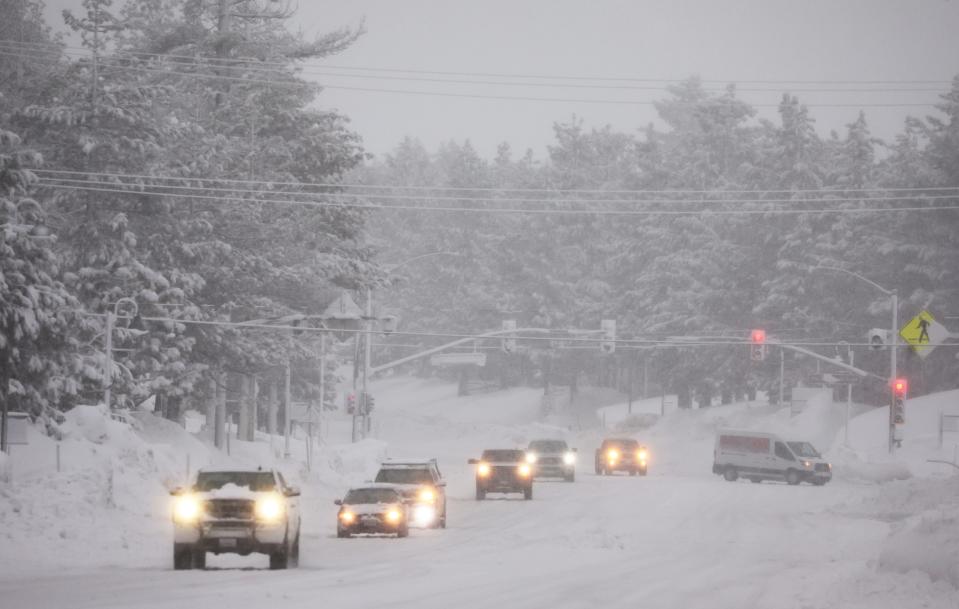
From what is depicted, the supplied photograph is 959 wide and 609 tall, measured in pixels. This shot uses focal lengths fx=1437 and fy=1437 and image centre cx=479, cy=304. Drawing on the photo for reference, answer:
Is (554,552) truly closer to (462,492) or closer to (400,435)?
(462,492)

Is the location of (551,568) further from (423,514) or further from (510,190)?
(510,190)

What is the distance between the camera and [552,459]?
193 ft

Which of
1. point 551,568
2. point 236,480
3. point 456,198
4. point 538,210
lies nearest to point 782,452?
point 551,568

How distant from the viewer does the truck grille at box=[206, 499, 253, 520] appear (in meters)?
23.2

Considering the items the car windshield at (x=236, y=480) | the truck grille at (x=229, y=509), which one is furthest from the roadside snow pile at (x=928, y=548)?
the car windshield at (x=236, y=480)

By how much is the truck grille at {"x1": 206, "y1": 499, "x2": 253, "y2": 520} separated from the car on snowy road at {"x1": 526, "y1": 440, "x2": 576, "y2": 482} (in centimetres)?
3553

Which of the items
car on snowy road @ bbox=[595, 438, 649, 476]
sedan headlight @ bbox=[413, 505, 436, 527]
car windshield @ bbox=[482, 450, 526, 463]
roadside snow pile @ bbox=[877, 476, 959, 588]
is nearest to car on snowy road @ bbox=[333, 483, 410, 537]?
sedan headlight @ bbox=[413, 505, 436, 527]

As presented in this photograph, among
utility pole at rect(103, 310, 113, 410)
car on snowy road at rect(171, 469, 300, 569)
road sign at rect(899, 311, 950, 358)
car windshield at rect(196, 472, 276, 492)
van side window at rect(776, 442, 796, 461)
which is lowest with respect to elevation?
van side window at rect(776, 442, 796, 461)

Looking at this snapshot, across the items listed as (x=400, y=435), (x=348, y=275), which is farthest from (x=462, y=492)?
(x=400, y=435)

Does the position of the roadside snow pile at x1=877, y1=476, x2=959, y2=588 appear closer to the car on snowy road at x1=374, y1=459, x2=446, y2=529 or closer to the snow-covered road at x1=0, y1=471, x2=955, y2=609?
the snow-covered road at x1=0, y1=471, x2=955, y2=609

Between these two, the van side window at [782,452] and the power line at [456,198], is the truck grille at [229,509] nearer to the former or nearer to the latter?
the power line at [456,198]

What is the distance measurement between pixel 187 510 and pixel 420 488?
11622mm

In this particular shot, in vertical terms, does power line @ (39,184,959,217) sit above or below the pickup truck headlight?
above

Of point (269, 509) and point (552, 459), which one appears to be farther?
point (552, 459)
